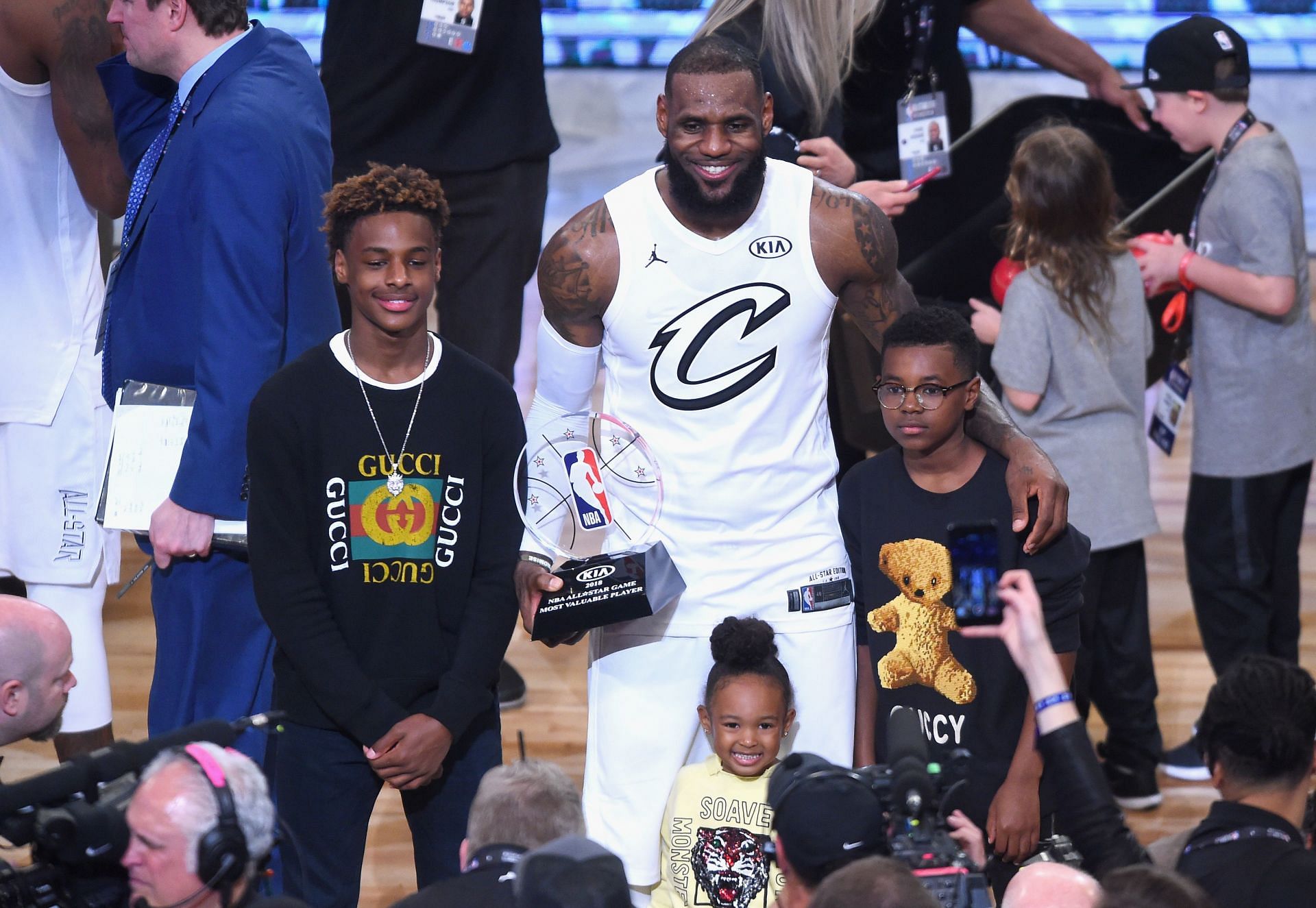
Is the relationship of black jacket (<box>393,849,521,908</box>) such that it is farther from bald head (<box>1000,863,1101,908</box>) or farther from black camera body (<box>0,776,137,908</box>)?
bald head (<box>1000,863,1101,908</box>)

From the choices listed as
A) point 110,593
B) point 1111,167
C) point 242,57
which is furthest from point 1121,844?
point 110,593

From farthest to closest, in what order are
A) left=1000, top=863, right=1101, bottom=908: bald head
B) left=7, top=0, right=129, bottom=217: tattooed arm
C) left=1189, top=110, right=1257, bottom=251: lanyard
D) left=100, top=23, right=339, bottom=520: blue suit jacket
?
left=1189, top=110, right=1257, bottom=251: lanyard
left=7, top=0, right=129, bottom=217: tattooed arm
left=100, top=23, right=339, bottom=520: blue suit jacket
left=1000, top=863, right=1101, bottom=908: bald head

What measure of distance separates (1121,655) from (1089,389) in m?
0.73

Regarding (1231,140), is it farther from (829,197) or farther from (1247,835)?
(1247,835)

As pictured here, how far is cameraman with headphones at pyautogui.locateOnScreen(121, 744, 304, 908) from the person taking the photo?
221cm

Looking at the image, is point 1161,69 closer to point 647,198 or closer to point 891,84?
point 891,84

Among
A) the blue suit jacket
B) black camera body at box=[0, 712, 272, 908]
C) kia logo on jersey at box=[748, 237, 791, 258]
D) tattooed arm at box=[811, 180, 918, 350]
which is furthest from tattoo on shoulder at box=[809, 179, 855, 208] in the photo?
black camera body at box=[0, 712, 272, 908]

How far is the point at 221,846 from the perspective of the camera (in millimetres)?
2199

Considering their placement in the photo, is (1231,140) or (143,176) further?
(1231,140)

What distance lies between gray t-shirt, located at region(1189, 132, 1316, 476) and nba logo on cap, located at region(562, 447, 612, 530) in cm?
215

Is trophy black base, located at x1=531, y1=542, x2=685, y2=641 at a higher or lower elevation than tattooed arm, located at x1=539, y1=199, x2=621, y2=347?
lower

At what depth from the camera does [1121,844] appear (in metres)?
2.32

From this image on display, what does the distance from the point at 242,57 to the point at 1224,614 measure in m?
3.04

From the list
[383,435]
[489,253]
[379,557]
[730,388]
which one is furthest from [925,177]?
[379,557]
